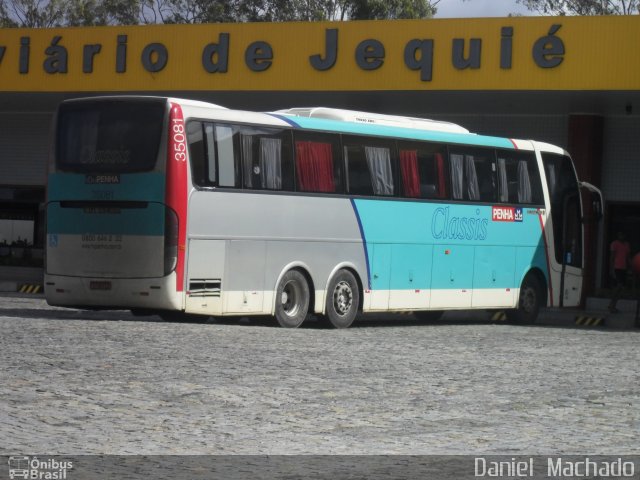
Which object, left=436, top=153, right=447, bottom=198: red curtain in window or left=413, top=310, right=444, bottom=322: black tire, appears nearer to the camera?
left=436, top=153, right=447, bottom=198: red curtain in window

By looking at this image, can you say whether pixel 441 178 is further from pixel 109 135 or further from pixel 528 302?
pixel 109 135

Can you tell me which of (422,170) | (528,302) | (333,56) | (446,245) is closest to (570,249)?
(528,302)

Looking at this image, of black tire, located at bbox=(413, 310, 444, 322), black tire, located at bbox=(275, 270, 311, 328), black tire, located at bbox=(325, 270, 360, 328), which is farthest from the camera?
black tire, located at bbox=(413, 310, 444, 322)

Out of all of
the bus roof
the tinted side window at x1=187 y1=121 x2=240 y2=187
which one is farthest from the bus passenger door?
the tinted side window at x1=187 y1=121 x2=240 y2=187

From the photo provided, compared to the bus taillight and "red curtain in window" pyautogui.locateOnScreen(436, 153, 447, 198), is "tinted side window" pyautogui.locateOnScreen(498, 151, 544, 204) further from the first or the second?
the bus taillight

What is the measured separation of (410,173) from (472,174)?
70.1 inches

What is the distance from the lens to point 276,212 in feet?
66.5

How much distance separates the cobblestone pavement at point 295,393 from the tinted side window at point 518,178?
6.81m

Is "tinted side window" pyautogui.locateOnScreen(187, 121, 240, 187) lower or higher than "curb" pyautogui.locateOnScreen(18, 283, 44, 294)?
higher

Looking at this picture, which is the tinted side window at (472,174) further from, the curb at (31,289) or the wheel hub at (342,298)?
the curb at (31,289)

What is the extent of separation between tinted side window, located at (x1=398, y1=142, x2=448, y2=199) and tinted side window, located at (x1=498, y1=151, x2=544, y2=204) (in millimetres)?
1862

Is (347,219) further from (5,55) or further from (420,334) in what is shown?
(5,55)

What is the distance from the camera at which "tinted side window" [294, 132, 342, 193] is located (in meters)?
20.7

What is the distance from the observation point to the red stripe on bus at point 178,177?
61.1ft
